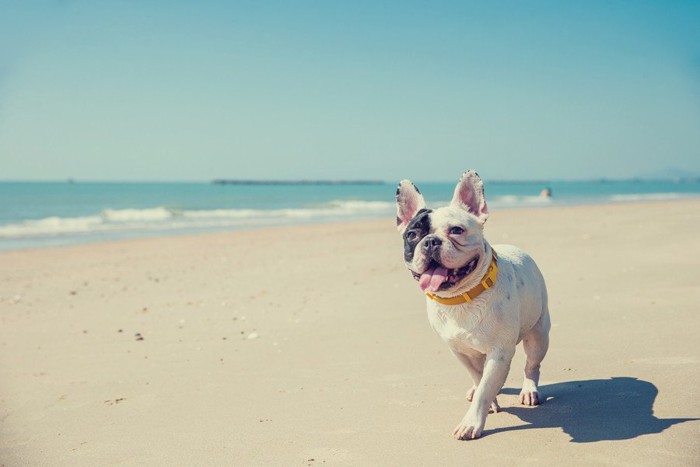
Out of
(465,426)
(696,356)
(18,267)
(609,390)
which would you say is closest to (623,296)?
(696,356)

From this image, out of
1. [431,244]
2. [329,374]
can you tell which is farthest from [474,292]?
[329,374]

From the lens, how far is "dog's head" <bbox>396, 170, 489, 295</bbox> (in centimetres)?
349

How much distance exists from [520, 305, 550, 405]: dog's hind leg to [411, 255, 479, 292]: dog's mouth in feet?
3.28

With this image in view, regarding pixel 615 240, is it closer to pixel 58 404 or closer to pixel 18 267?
pixel 58 404

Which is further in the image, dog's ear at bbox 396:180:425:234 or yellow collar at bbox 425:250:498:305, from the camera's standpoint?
dog's ear at bbox 396:180:425:234

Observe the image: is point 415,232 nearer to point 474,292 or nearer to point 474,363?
point 474,292

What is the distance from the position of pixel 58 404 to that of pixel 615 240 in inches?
423

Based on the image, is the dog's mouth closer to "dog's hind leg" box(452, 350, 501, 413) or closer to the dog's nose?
the dog's nose

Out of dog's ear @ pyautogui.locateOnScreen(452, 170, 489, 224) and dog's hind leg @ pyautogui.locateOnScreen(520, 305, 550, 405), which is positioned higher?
dog's ear @ pyautogui.locateOnScreen(452, 170, 489, 224)

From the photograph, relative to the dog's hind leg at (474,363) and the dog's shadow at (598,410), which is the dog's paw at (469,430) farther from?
the dog's hind leg at (474,363)

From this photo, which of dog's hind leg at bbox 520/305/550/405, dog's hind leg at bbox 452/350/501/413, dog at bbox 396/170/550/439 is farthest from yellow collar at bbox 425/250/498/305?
dog's hind leg at bbox 520/305/550/405

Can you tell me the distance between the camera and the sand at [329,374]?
12.2ft

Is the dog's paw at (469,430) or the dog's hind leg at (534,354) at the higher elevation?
the dog's hind leg at (534,354)

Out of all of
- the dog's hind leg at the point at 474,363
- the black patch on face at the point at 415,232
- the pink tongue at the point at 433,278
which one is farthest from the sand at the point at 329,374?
the black patch on face at the point at 415,232
